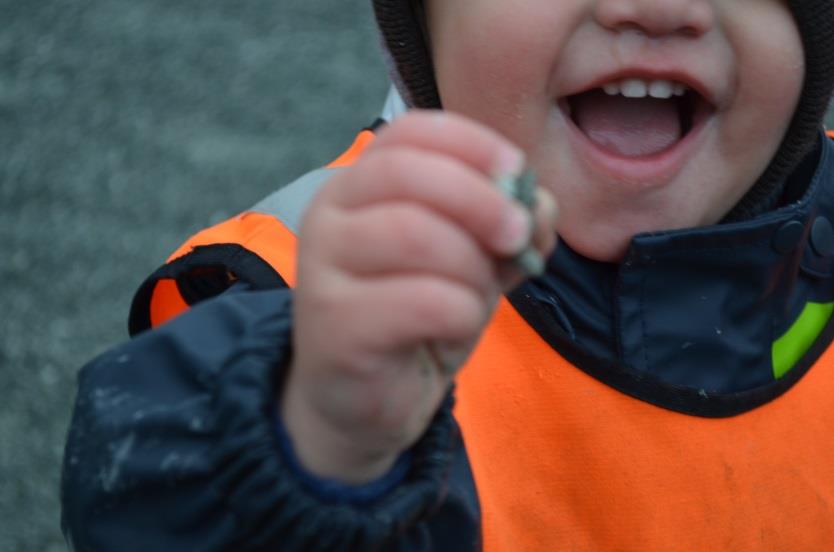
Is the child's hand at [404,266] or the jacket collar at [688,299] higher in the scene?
the child's hand at [404,266]

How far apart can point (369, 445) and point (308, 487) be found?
0.19 ft

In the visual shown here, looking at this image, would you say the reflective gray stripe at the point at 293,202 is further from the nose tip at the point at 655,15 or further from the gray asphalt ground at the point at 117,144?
the gray asphalt ground at the point at 117,144

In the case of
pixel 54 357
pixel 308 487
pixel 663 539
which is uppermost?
pixel 308 487

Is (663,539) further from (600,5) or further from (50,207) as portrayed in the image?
(50,207)

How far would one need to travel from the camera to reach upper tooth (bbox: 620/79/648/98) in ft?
3.83

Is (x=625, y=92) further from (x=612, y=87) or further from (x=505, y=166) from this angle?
(x=505, y=166)

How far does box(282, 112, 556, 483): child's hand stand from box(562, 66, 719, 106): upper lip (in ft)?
1.47

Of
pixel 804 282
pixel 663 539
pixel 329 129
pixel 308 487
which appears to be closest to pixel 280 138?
pixel 329 129

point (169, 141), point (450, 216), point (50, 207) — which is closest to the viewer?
point (450, 216)

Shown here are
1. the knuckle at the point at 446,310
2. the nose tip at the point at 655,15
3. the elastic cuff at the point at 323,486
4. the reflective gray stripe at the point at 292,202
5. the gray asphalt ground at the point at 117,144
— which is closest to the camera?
the knuckle at the point at 446,310

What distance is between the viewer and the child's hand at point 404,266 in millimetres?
688

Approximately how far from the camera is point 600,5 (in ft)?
3.70

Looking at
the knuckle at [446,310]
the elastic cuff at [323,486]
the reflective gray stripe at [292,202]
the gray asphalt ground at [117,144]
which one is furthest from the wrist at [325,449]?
the gray asphalt ground at [117,144]

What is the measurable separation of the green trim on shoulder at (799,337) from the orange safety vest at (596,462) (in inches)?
3.3
